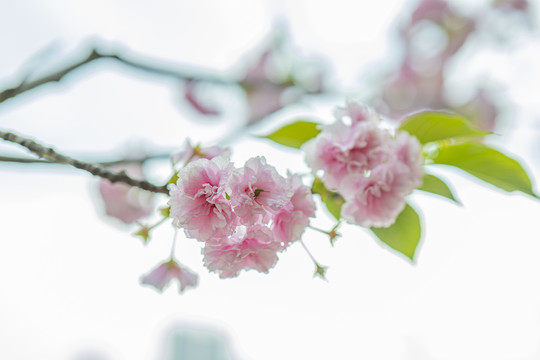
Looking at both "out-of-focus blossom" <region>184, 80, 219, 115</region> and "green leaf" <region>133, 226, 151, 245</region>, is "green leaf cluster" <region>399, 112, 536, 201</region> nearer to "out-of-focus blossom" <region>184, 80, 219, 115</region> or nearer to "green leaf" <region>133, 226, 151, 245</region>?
"green leaf" <region>133, 226, 151, 245</region>

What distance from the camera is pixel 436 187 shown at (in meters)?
0.50

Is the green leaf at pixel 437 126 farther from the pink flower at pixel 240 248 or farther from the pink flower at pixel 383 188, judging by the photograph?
the pink flower at pixel 240 248

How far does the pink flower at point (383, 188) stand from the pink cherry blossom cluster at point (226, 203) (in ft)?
0.31

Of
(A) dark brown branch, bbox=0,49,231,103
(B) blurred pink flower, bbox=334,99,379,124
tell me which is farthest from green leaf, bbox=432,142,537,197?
(A) dark brown branch, bbox=0,49,231,103

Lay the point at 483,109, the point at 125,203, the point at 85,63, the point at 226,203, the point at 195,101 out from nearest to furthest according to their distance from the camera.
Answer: the point at 226,203 < the point at 85,63 < the point at 125,203 < the point at 195,101 < the point at 483,109

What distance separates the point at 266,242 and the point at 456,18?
2068 mm

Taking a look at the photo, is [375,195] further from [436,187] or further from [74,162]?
[74,162]

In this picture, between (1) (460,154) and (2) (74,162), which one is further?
(1) (460,154)

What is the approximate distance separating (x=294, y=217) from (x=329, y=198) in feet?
0.32

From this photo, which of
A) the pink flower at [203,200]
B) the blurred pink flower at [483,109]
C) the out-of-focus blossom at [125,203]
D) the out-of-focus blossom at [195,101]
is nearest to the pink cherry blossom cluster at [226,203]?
the pink flower at [203,200]

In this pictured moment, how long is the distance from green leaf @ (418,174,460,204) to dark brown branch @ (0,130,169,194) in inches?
11.3

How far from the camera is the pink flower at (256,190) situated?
36cm

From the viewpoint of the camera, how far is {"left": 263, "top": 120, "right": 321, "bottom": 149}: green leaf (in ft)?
1.77

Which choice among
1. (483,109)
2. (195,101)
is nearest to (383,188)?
(195,101)
